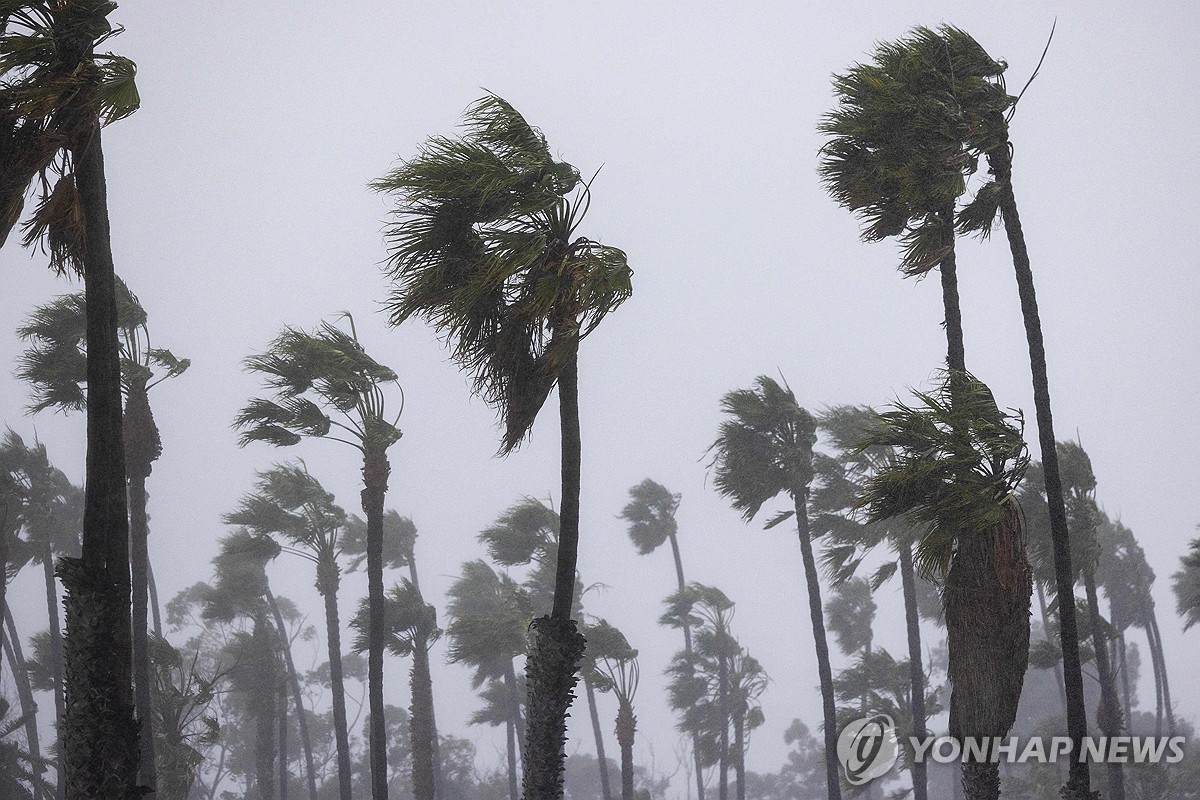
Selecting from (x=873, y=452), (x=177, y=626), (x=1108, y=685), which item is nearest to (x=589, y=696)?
(x=873, y=452)

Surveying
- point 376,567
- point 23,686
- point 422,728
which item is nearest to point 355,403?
point 376,567

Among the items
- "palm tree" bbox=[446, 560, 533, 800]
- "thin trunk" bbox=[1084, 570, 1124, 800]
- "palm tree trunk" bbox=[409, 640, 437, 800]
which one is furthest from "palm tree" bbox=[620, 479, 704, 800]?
"thin trunk" bbox=[1084, 570, 1124, 800]

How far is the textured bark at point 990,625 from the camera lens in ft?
28.0

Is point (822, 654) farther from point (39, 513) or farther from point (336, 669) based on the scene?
point (39, 513)

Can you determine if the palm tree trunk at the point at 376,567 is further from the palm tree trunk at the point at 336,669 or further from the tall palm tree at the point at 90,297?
the tall palm tree at the point at 90,297

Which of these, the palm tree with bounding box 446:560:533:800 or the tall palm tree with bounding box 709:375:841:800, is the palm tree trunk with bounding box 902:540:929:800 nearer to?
the tall palm tree with bounding box 709:375:841:800

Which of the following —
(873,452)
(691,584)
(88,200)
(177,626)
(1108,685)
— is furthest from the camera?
(177,626)

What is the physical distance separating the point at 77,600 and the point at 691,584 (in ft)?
97.5

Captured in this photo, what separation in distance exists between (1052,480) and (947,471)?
2.59 meters

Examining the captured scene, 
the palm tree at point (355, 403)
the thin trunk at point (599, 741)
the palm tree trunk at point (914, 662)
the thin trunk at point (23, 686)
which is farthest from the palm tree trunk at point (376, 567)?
the thin trunk at point (23, 686)

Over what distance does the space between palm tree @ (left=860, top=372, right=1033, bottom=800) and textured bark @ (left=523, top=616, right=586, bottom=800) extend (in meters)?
3.31

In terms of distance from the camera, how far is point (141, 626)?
15.0 m

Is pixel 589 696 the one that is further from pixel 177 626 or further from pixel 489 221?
pixel 177 626

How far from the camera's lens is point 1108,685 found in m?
18.5
